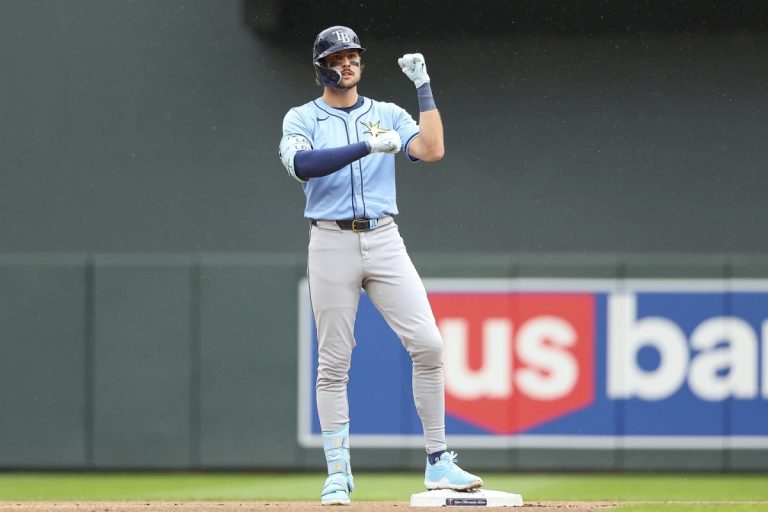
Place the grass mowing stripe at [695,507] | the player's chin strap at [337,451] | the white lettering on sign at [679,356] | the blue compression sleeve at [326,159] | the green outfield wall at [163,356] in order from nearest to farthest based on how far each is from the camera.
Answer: the blue compression sleeve at [326,159], the player's chin strap at [337,451], the grass mowing stripe at [695,507], the white lettering on sign at [679,356], the green outfield wall at [163,356]

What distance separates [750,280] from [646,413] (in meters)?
0.88

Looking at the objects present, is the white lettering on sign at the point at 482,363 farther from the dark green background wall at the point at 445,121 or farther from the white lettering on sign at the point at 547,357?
the dark green background wall at the point at 445,121

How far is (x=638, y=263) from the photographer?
7828 mm

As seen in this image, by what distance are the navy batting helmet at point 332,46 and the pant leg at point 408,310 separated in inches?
20.9

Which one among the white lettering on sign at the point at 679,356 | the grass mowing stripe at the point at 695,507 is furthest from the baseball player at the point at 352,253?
the white lettering on sign at the point at 679,356

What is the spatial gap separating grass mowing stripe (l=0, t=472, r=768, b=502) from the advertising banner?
0.70ft

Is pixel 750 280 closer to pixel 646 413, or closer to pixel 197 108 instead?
pixel 646 413

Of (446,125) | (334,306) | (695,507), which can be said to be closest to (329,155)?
(334,306)

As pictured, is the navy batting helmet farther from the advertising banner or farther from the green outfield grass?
the advertising banner

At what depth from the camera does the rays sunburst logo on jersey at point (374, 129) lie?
16.2ft

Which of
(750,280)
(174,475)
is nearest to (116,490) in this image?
(174,475)

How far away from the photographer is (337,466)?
197 inches

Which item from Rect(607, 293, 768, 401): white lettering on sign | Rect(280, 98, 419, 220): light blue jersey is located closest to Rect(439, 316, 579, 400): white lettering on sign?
Rect(607, 293, 768, 401): white lettering on sign

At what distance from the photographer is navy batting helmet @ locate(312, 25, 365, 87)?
491cm
